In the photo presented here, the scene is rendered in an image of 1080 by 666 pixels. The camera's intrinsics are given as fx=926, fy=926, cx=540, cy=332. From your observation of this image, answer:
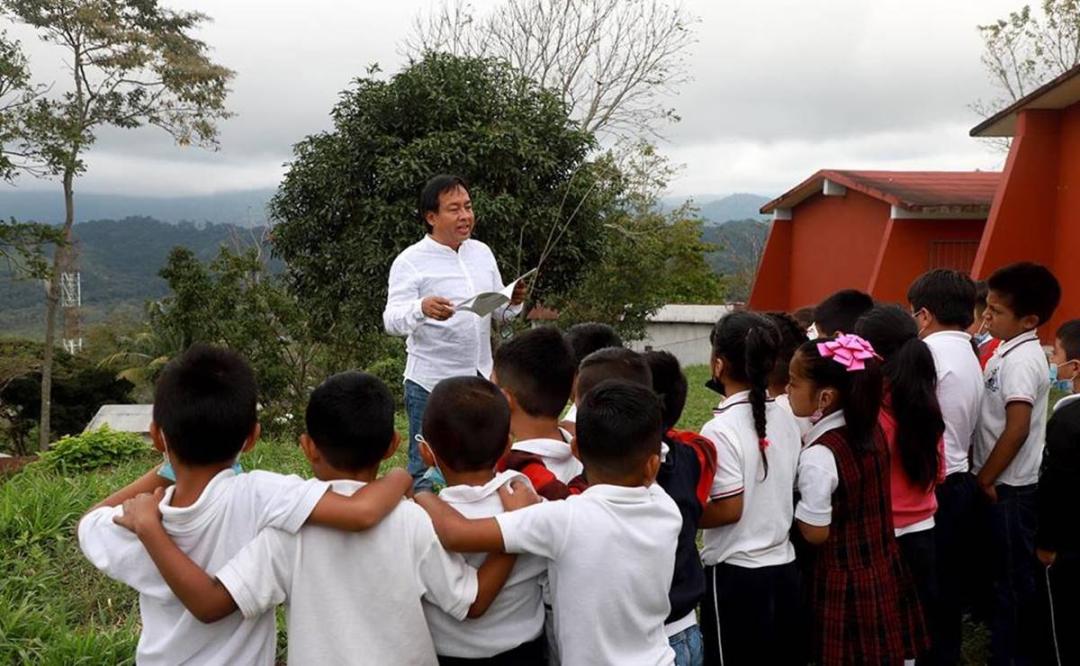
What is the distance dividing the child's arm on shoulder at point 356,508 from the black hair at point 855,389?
53.0 inches

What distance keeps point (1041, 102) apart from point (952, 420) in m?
8.33

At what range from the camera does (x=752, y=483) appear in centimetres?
246

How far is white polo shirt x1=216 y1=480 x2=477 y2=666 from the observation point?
1830mm

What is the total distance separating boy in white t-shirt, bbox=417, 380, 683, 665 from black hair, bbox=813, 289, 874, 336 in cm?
189

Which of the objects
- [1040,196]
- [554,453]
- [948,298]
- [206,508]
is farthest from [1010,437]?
[1040,196]

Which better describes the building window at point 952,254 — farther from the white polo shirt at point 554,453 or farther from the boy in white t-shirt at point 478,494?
the boy in white t-shirt at point 478,494

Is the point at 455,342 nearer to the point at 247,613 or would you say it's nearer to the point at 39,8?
the point at 247,613

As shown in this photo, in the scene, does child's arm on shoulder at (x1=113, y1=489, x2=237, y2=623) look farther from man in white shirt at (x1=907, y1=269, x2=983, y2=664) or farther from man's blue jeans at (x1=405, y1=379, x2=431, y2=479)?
man in white shirt at (x1=907, y1=269, x2=983, y2=664)

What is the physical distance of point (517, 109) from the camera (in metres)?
10.7

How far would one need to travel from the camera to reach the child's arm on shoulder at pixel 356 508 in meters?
1.78

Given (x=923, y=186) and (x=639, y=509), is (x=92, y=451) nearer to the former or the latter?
(x=639, y=509)

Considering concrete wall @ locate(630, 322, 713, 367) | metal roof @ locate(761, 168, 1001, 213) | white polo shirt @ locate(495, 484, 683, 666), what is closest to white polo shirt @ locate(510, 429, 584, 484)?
white polo shirt @ locate(495, 484, 683, 666)

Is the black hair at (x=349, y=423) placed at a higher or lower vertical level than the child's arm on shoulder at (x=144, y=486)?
higher

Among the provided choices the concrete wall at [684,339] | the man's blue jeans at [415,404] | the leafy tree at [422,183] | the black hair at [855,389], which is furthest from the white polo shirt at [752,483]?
the concrete wall at [684,339]
